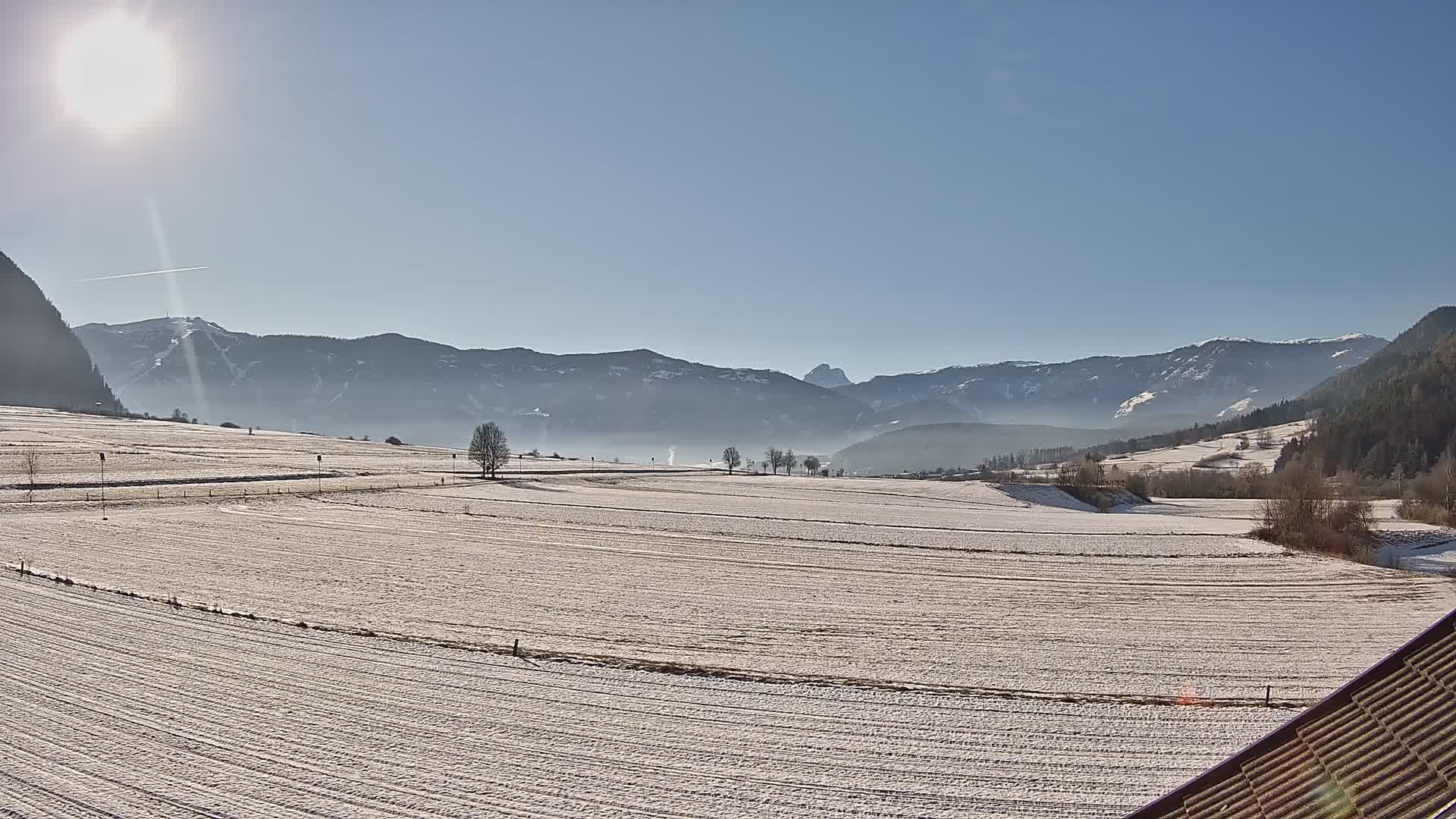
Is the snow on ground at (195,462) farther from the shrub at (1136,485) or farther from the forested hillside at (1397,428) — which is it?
the forested hillside at (1397,428)

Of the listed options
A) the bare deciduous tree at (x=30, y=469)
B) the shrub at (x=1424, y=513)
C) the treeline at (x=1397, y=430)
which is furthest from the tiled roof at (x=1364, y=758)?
the treeline at (x=1397, y=430)

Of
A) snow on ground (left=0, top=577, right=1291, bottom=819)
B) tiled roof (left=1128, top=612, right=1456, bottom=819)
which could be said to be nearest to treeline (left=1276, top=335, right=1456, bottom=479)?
snow on ground (left=0, top=577, right=1291, bottom=819)

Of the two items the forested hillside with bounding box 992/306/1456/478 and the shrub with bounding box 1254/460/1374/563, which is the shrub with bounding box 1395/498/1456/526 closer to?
the shrub with bounding box 1254/460/1374/563

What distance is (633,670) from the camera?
21.3 m

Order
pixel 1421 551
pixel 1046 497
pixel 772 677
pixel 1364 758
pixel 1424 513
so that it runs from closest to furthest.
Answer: pixel 1364 758 → pixel 772 677 → pixel 1421 551 → pixel 1424 513 → pixel 1046 497

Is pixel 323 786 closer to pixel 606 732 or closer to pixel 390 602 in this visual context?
pixel 606 732

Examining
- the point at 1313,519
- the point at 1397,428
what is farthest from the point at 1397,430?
the point at 1313,519

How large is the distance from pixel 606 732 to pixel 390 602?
15.7 meters

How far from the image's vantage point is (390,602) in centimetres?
2927

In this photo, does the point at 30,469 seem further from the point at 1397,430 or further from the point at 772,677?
the point at 1397,430

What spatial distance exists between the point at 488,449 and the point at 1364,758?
4278 inches

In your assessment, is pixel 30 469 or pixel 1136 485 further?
pixel 1136 485

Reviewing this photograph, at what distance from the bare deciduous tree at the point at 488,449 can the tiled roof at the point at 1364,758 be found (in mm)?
104614

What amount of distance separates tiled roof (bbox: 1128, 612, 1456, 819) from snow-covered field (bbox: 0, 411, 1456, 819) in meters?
6.73
